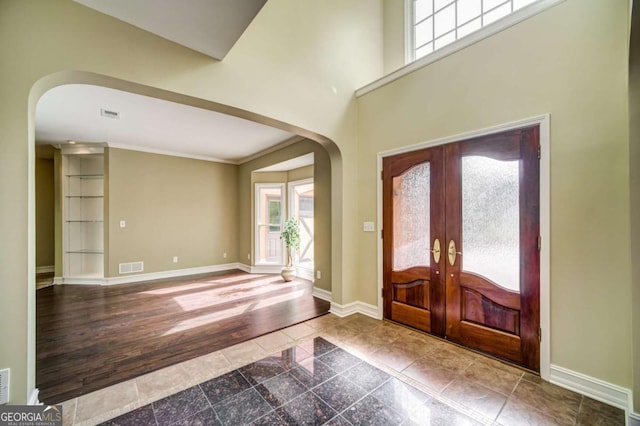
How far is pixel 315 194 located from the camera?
4395 millimetres

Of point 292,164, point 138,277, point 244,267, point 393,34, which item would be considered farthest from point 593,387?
point 138,277

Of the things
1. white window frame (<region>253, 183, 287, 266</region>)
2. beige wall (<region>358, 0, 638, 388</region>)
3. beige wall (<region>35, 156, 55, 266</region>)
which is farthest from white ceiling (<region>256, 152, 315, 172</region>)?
beige wall (<region>35, 156, 55, 266</region>)

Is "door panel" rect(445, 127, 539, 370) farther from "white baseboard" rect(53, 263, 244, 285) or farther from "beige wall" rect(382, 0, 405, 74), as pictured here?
"white baseboard" rect(53, 263, 244, 285)

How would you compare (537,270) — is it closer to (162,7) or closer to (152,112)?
(162,7)

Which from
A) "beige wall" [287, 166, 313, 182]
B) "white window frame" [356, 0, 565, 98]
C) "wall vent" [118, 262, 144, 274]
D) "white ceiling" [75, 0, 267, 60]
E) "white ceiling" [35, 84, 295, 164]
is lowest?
"wall vent" [118, 262, 144, 274]

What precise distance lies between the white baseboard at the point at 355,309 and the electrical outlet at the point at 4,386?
9.45 feet

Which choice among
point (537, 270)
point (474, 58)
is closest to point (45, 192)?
point (474, 58)

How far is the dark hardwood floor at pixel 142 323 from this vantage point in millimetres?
2234

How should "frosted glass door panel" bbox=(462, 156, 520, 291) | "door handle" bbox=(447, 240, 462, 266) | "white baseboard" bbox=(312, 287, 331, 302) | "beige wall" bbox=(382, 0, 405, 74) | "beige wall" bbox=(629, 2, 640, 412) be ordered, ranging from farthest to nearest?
"white baseboard" bbox=(312, 287, 331, 302)
"beige wall" bbox=(382, 0, 405, 74)
"door handle" bbox=(447, 240, 462, 266)
"frosted glass door panel" bbox=(462, 156, 520, 291)
"beige wall" bbox=(629, 2, 640, 412)

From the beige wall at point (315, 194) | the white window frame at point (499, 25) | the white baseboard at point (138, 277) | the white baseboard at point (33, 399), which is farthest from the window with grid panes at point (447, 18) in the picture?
the white baseboard at point (138, 277)

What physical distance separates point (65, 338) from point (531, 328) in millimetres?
4695

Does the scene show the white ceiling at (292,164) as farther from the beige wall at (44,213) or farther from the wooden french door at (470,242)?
the beige wall at (44,213)

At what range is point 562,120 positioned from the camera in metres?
2.03

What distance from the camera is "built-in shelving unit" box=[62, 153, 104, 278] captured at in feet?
16.7
